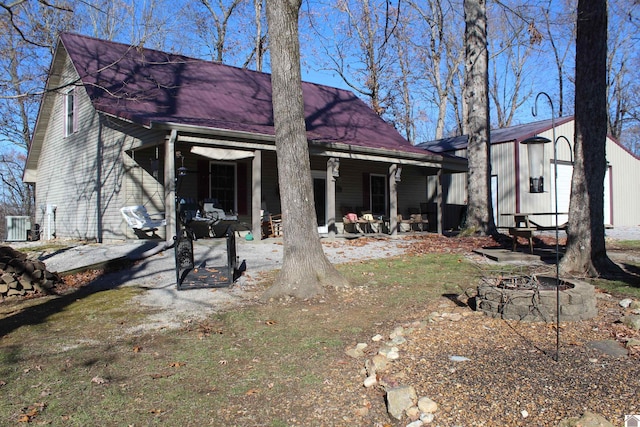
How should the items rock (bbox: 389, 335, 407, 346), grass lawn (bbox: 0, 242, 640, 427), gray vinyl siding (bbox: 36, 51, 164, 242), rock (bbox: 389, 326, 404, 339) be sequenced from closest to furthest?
grass lawn (bbox: 0, 242, 640, 427) → rock (bbox: 389, 335, 407, 346) → rock (bbox: 389, 326, 404, 339) → gray vinyl siding (bbox: 36, 51, 164, 242)

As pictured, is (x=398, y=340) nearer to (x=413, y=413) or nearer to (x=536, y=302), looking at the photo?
(x=413, y=413)

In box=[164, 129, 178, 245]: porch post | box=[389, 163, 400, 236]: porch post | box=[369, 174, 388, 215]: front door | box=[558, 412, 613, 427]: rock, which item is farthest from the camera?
box=[369, 174, 388, 215]: front door

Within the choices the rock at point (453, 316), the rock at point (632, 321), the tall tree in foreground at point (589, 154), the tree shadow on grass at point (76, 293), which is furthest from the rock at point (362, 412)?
the tall tree in foreground at point (589, 154)

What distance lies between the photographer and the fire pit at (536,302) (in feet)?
15.7

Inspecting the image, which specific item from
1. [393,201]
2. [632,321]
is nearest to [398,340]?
[632,321]

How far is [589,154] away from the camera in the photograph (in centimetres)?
723

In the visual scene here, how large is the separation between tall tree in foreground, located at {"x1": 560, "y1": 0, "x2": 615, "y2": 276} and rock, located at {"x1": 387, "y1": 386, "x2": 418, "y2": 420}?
4986 millimetres

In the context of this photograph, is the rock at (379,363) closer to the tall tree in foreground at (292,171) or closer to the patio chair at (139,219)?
the tall tree in foreground at (292,171)

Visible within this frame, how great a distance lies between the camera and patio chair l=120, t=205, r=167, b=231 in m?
11.5

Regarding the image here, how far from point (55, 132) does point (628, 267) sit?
55.7 feet

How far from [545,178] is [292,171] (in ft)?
46.1

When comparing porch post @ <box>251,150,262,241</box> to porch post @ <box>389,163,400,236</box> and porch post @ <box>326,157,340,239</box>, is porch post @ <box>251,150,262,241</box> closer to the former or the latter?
porch post @ <box>326,157,340,239</box>

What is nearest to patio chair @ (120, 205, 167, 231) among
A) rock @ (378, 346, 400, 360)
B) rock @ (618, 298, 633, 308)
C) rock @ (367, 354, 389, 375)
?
rock @ (378, 346, 400, 360)

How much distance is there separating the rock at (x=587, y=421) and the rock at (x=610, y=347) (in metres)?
1.30
